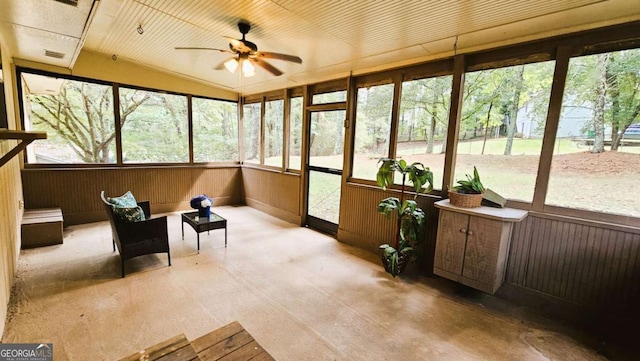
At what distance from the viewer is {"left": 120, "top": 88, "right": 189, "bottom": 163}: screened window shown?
16.9 ft

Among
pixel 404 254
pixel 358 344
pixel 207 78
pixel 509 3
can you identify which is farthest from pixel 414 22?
pixel 207 78

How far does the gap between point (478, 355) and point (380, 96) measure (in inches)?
126

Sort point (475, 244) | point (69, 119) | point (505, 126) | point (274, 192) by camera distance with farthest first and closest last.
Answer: point (274, 192) → point (69, 119) → point (505, 126) → point (475, 244)

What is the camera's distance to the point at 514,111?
285 cm

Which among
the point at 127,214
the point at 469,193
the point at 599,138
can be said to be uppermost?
the point at 599,138

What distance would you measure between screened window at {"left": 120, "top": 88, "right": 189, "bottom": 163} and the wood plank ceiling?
105cm

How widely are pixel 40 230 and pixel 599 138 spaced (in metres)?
6.58

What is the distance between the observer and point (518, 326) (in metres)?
2.45

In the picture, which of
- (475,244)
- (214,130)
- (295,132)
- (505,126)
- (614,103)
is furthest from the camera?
(214,130)

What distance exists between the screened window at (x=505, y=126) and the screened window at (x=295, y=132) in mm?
2898

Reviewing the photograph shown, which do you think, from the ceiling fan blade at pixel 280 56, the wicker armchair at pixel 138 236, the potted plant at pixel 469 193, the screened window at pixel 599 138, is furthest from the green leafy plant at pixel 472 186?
the wicker armchair at pixel 138 236

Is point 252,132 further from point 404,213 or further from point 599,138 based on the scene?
point 599,138

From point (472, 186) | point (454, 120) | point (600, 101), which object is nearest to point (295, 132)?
point (454, 120)

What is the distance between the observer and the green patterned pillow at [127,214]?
3051mm
